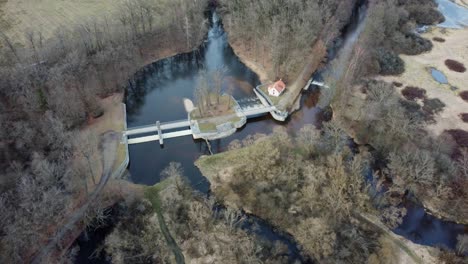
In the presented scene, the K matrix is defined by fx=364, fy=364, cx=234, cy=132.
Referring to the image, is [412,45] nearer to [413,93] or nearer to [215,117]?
[413,93]

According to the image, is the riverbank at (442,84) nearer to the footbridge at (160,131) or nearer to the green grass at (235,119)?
the green grass at (235,119)

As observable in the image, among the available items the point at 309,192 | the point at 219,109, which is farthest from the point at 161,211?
the point at 219,109

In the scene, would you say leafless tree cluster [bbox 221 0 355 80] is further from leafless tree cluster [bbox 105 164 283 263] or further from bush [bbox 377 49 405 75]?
→ leafless tree cluster [bbox 105 164 283 263]

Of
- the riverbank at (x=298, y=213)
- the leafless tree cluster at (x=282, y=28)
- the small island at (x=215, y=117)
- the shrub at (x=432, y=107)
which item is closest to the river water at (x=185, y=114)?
the small island at (x=215, y=117)

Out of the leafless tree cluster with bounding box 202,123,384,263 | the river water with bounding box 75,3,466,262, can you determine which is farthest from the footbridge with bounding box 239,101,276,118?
the leafless tree cluster with bounding box 202,123,384,263

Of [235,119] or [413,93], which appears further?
[413,93]

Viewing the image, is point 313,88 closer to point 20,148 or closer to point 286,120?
point 286,120
